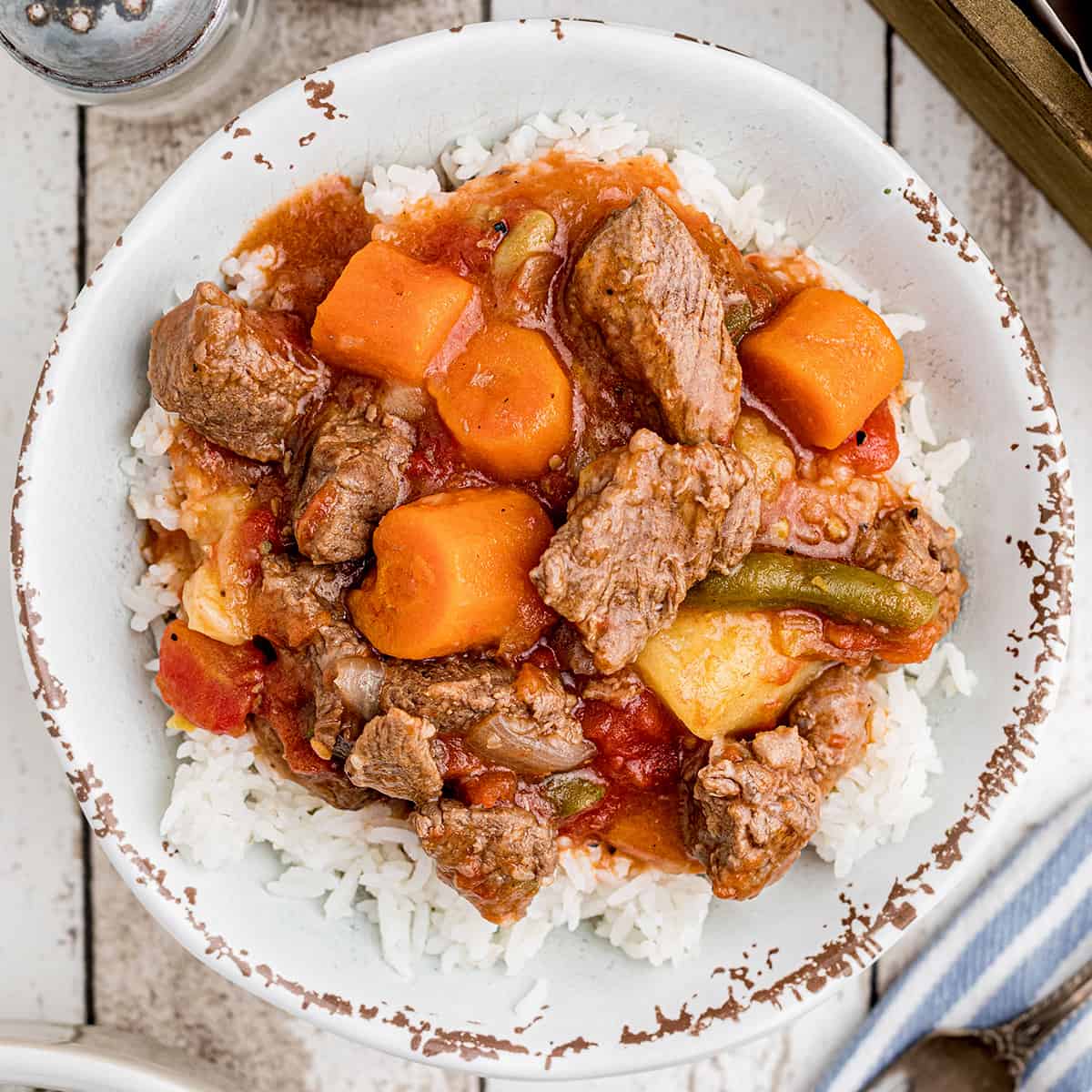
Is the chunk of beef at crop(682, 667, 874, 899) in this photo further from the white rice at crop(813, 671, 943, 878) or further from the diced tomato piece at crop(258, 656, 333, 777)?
the diced tomato piece at crop(258, 656, 333, 777)

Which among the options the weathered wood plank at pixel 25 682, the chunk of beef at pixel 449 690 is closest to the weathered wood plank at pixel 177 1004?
the weathered wood plank at pixel 25 682

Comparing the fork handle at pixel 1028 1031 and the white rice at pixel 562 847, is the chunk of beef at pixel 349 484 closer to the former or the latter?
the white rice at pixel 562 847

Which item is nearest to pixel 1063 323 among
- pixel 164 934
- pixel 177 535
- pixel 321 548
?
pixel 321 548

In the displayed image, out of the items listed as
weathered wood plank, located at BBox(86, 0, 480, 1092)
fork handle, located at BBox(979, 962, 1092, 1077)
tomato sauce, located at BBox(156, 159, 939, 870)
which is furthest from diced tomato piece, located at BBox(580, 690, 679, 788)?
fork handle, located at BBox(979, 962, 1092, 1077)

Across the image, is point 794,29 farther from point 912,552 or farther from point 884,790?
point 884,790

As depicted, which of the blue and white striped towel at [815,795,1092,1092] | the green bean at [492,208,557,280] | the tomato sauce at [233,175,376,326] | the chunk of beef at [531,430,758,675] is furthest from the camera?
the blue and white striped towel at [815,795,1092,1092]
